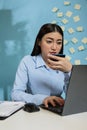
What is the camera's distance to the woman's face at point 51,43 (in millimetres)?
1663

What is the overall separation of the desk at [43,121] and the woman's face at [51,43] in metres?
0.61

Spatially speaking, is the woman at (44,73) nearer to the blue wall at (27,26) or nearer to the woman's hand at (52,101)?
the woman's hand at (52,101)

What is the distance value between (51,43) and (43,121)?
2.53 feet

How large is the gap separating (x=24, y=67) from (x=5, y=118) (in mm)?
662

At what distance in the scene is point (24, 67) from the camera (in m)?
1.68

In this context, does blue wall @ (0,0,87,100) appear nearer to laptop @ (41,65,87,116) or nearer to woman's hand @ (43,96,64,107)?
woman's hand @ (43,96,64,107)

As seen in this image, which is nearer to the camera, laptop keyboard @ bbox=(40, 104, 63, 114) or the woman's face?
laptop keyboard @ bbox=(40, 104, 63, 114)

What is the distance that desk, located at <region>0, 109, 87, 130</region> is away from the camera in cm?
94

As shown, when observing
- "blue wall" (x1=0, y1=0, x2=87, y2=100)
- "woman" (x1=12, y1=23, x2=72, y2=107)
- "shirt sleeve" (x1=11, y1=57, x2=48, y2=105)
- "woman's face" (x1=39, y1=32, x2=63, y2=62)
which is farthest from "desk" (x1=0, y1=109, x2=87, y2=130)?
"blue wall" (x1=0, y1=0, x2=87, y2=100)

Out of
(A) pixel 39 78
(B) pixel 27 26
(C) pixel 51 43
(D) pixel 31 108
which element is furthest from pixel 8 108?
(B) pixel 27 26

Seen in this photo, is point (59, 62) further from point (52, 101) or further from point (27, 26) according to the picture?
point (27, 26)

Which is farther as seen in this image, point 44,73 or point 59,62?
point 44,73

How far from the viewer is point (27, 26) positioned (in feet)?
8.32

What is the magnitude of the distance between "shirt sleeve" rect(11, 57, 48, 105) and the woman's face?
0.19 metres
